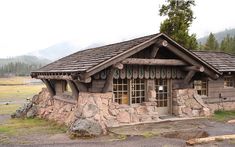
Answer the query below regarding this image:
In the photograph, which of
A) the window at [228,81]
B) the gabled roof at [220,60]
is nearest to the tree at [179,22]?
the gabled roof at [220,60]

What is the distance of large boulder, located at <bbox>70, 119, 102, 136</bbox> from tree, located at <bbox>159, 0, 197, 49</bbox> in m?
19.9

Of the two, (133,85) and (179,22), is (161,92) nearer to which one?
(133,85)

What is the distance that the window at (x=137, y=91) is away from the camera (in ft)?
47.4

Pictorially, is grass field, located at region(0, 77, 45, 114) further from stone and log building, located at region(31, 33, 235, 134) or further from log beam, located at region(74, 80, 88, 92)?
log beam, located at region(74, 80, 88, 92)

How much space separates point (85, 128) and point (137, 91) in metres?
3.83

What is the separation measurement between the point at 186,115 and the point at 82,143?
264 inches

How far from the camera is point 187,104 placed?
15.6 meters

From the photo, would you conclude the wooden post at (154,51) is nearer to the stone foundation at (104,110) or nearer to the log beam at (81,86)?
the stone foundation at (104,110)

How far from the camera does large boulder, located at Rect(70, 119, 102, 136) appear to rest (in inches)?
460

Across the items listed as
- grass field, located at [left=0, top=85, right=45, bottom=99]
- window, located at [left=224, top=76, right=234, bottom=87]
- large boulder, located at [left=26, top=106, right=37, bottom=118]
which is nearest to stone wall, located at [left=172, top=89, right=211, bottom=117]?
window, located at [left=224, top=76, right=234, bottom=87]

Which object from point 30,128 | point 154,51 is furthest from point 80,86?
point 154,51

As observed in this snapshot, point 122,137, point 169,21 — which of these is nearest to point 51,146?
point 122,137

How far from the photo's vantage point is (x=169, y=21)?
30.6 metres

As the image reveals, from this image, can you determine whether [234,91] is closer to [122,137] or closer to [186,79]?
[186,79]
